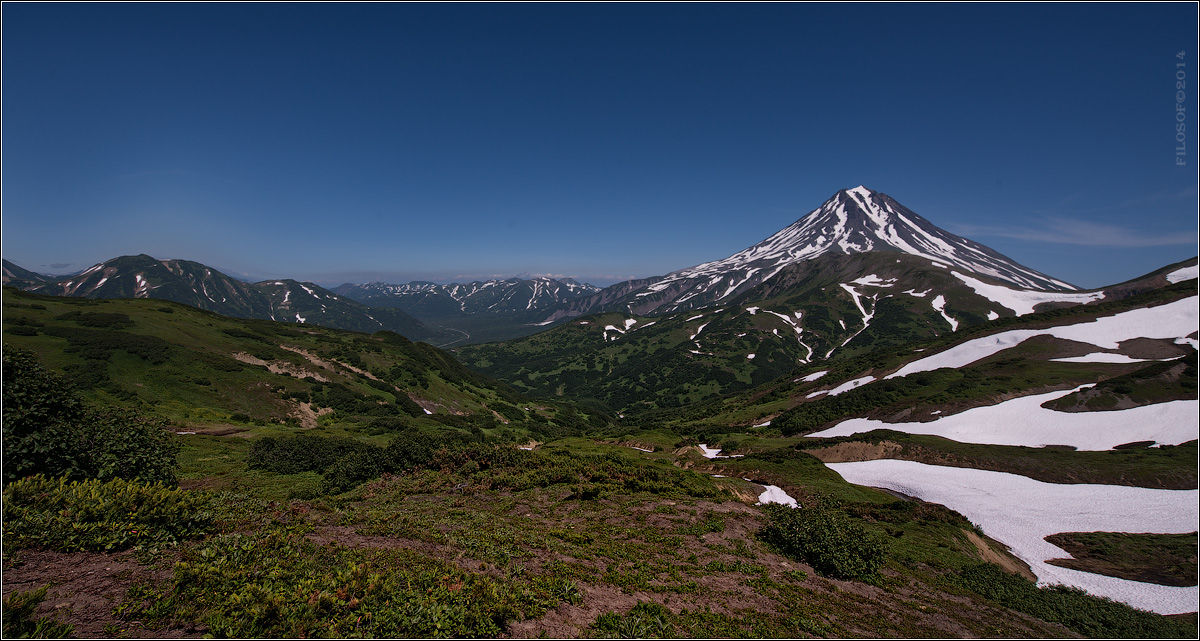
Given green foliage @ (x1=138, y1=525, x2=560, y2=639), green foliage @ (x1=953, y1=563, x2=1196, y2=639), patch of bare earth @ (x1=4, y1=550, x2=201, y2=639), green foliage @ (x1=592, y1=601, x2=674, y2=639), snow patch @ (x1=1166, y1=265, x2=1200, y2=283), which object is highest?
snow patch @ (x1=1166, y1=265, x2=1200, y2=283)

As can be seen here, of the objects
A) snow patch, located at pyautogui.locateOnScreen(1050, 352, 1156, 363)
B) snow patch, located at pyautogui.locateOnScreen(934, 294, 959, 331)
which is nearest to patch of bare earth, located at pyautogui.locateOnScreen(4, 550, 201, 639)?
snow patch, located at pyautogui.locateOnScreen(1050, 352, 1156, 363)

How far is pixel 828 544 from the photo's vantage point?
1240 centimetres

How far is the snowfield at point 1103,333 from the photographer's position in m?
54.6

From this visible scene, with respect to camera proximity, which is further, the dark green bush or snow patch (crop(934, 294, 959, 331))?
snow patch (crop(934, 294, 959, 331))

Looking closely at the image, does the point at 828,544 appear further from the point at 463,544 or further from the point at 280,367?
the point at 280,367

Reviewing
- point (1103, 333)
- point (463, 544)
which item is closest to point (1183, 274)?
point (1103, 333)

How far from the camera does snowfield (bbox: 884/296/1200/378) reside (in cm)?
5463

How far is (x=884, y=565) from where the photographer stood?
13.2 meters

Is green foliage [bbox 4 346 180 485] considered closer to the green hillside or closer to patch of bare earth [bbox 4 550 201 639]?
patch of bare earth [bbox 4 550 201 639]

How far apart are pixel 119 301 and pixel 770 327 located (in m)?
186

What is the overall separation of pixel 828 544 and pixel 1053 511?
67.4 feet

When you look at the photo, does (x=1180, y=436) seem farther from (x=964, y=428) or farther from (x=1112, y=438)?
(x=964, y=428)

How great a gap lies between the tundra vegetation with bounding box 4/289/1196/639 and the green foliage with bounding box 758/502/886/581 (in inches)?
2.8

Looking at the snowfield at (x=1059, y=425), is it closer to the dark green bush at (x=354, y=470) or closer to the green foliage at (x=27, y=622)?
the dark green bush at (x=354, y=470)
